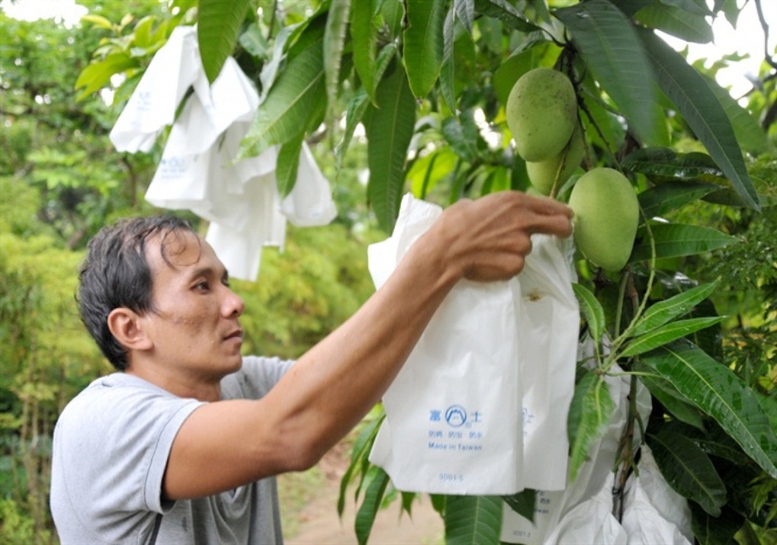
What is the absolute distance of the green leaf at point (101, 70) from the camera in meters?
1.84

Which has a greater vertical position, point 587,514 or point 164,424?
point 164,424

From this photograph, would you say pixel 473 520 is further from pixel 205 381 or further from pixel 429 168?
pixel 429 168

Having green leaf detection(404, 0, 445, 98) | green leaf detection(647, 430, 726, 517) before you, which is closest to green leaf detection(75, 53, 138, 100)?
green leaf detection(404, 0, 445, 98)

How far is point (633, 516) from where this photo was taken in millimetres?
928

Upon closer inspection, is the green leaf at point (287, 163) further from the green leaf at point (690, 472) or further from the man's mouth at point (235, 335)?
the green leaf at point (690, 472)

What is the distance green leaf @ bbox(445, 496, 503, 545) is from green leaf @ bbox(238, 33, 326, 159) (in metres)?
0.46

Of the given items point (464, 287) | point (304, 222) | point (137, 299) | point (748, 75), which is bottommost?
point (304, 222)

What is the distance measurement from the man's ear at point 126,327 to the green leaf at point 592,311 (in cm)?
Answer: 67

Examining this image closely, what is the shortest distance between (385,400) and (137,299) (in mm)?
546

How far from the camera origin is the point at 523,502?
0.92 meters

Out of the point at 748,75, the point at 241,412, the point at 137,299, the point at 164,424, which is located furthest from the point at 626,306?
the point at 748,75

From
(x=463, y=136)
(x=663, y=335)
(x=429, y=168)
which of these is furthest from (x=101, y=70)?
(x=663, y=335)

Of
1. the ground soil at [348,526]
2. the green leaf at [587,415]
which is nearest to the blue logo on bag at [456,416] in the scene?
the green leaf at [587,415]

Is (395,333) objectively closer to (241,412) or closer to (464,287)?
(464,287)
